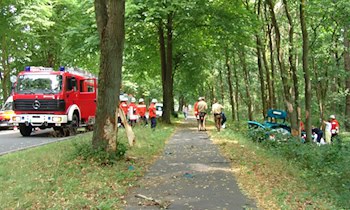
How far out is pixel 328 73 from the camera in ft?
86.0

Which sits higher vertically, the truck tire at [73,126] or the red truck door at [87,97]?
the red truck door at [87,97]

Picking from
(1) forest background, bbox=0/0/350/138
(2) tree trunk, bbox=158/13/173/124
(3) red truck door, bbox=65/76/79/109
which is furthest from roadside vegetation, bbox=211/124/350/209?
(2) tree trunk, bbox=158/13/173/124

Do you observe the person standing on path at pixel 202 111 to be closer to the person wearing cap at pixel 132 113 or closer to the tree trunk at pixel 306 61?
the person wearing cap at pixel 132 113

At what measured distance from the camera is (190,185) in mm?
8109

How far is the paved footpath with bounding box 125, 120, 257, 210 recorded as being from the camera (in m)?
6.72

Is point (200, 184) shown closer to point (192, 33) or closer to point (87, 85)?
point (87, 85)

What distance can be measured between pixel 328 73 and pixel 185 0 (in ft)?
39.8

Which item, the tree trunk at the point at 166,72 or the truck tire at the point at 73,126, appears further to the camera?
the tree trunk at the point at 166,72

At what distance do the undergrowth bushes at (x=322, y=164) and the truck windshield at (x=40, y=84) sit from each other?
9.64 meters

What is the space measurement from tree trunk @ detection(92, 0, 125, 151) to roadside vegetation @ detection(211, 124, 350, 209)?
338 cm

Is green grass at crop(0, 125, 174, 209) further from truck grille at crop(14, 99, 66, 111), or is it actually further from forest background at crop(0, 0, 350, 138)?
forest background at crop(0, 0, 350, 138)

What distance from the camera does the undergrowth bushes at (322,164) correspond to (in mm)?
7834

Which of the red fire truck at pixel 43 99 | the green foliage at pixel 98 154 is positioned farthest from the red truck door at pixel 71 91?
the green foliage at pixel 98 154

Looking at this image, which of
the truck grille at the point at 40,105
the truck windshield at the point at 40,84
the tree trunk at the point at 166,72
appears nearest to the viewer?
the truck grille at the point at 40,105
